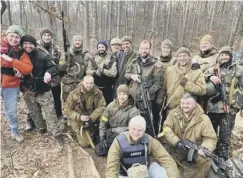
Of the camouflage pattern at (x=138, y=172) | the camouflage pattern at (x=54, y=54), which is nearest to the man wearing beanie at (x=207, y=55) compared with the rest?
the camouflage pattern at (x=138, y=172)

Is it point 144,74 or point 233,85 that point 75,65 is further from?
point 233,85

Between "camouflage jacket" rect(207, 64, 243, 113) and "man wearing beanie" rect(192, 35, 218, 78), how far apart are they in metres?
0.24

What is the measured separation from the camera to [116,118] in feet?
17.2

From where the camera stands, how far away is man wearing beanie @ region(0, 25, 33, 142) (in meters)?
4.71

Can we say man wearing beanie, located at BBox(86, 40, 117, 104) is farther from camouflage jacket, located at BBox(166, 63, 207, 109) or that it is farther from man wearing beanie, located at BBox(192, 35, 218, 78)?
man wearing beanie, located at BBox(192, 35, 218, 78)

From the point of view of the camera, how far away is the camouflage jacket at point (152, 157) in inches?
160

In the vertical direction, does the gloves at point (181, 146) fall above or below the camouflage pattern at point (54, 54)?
below

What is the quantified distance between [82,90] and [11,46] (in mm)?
1441

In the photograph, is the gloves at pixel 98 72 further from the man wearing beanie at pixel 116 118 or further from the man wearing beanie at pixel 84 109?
the man wearing beanie at pixel 116 118

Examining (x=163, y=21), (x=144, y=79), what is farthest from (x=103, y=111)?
(x=163, y=21)

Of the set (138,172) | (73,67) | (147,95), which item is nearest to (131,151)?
(138,172)

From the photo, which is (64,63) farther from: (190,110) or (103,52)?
(190,110)

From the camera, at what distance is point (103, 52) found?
6000mm

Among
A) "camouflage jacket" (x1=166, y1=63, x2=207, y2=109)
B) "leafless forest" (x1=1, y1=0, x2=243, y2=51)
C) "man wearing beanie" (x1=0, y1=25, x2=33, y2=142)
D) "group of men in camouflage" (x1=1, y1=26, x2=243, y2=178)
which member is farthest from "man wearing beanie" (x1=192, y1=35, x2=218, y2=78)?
"leafless forest" (x1=1, y1=0, x2=243, y2=51)
